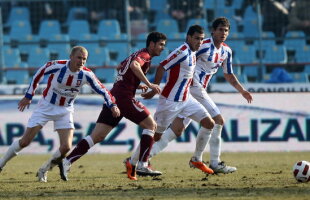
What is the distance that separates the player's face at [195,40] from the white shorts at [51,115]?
2.08 metres

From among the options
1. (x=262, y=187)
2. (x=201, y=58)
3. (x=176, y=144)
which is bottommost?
(x=176, y=144)

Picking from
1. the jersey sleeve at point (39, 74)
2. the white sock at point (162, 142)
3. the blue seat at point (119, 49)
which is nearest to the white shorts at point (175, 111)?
the white sock at point (162, 142)

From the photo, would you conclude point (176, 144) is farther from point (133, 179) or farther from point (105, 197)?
point (105, 197)

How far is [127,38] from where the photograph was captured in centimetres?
2138

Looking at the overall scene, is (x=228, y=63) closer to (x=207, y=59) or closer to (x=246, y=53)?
(x=207, y=59)

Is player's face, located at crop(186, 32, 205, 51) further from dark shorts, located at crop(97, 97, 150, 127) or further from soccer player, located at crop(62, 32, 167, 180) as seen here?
dark shorts, located at crop(97, 97, 150, 127)

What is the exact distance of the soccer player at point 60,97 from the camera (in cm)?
1091

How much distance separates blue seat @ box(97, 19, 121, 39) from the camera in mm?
22672

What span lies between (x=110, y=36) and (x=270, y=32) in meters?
4.54

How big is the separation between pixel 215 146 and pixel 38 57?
10159mm

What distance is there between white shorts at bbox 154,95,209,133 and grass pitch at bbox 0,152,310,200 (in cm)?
83

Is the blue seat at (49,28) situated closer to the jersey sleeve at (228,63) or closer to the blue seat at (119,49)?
the blue seat at (119,49)

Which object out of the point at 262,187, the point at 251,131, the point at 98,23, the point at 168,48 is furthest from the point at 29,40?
the point at 262,187

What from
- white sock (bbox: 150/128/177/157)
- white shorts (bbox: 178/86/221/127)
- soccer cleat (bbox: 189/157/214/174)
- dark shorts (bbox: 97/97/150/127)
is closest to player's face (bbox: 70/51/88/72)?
dark shorts (bbox: 97/97/150/127)
